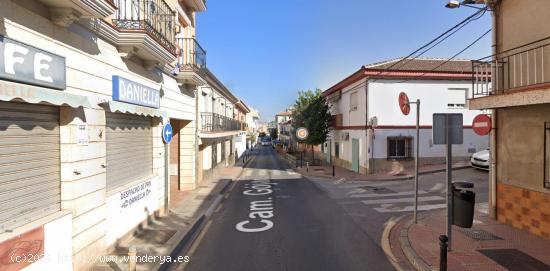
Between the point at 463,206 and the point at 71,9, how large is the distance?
6.88 m

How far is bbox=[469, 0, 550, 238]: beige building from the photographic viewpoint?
23.2 ft

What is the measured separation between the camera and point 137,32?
673 cm

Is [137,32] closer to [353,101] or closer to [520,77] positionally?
[520,77]

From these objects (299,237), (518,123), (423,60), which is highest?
Result: (423,60)

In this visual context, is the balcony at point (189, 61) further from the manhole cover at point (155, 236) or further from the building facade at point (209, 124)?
the manhole cover at point (155, 236)

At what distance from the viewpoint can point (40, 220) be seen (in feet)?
14.9

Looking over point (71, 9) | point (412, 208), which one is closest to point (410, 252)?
point (412, 208)

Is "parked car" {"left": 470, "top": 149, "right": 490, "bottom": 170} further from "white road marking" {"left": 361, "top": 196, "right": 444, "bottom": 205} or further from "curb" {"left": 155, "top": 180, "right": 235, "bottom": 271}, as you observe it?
"curb" {"left": 155, "top": 180, "right": 235, "bottom": 271}

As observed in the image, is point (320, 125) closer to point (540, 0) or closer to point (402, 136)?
point (402, 136)

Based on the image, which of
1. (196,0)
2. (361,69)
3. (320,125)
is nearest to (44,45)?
(196,0)

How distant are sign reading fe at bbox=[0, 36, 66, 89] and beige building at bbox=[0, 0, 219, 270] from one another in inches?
0.5

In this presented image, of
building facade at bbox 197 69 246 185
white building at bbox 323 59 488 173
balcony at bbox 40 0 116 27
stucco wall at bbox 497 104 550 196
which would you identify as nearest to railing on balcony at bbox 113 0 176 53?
balcony at bbox 40 0 116 27

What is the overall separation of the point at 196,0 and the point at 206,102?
645 cm

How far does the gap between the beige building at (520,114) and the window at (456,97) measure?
40.7 feet
